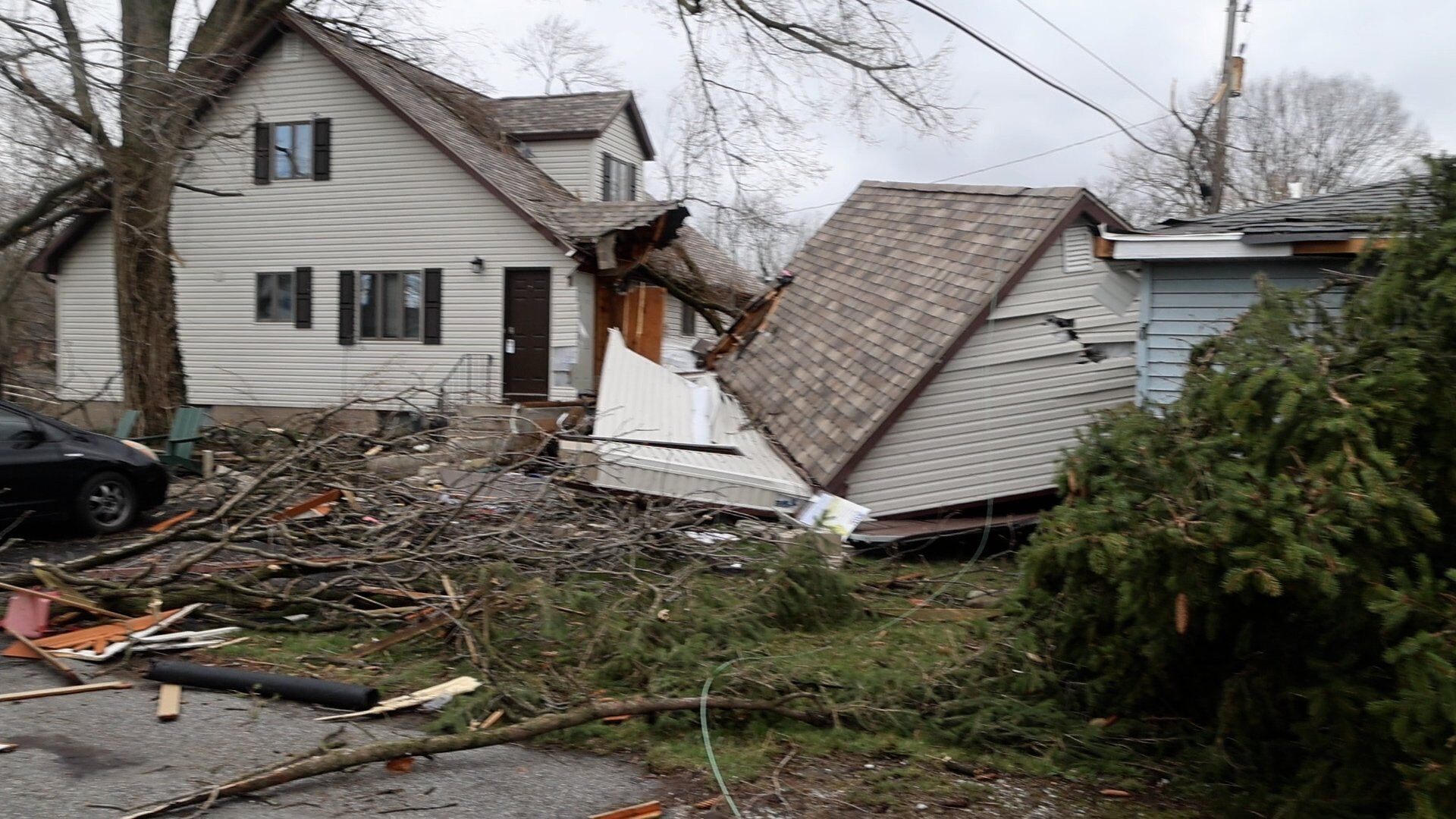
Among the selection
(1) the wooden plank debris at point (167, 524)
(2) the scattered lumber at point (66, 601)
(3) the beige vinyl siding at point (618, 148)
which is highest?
(3) the beige vinyl siding at point (618, 148)

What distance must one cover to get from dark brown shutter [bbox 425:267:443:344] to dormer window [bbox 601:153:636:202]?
463cm

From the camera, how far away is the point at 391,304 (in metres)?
20.2

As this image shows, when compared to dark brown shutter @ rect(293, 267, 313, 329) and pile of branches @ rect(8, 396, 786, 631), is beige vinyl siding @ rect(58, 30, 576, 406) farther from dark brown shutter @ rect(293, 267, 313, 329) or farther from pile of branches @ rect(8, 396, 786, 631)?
pile of branches @ rect(8, 396, 786, 631)

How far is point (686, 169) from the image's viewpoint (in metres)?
22.5

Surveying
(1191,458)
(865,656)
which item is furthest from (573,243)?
(1191,458)

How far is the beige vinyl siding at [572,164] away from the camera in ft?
73.4

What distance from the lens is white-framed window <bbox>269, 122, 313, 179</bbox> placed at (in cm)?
2050

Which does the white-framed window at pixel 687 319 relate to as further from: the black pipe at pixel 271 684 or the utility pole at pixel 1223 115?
the black pipe at pixel 271 684

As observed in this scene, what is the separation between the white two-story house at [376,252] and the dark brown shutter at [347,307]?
0.03m

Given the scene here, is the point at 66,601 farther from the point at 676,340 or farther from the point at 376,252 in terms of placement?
the point at 676,340

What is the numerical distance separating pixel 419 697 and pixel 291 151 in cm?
1746

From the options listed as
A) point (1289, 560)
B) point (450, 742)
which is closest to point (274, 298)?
point (450, 742)

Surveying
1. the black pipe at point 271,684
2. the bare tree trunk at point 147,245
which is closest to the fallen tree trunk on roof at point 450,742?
the black pipe at point 271,684

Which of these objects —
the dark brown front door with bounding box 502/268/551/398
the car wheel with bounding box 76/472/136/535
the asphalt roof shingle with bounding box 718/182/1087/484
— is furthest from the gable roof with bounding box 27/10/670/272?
the car wheel with bounding box 76/472/136/535
